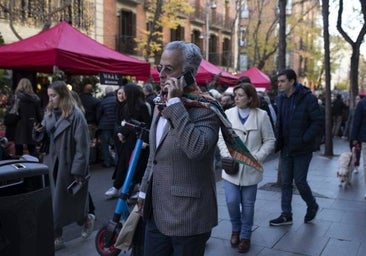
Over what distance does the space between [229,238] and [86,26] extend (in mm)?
16741

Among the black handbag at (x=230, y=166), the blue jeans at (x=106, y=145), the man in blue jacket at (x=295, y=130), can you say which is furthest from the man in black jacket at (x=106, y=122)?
the black handbag at (x=230, y=166)

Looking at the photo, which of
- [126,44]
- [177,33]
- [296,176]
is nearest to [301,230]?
[296,176]

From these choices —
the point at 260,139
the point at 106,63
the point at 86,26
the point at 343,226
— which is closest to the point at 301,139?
the point at 260,139

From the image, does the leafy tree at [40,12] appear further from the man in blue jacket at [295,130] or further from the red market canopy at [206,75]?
the man in blue jacket at [295,130]

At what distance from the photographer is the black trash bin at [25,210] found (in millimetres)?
2209

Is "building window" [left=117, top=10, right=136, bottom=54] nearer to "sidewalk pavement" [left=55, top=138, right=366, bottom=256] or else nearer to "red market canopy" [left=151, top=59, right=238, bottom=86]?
"red market canopy" [left=151, top=59, right=238, bottom=86]

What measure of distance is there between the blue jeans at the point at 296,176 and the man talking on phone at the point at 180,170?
10.2 ft

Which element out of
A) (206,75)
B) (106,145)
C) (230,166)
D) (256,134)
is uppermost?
(206,75)

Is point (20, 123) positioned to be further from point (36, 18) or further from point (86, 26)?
point (86, 26)

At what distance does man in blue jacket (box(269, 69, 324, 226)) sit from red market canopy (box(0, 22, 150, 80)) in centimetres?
418

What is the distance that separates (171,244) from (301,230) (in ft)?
10.8

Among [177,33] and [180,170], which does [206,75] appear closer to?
[180,170]

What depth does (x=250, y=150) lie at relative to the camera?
484cm

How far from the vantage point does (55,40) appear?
8.26 metres
